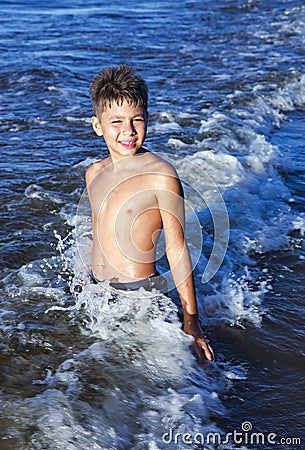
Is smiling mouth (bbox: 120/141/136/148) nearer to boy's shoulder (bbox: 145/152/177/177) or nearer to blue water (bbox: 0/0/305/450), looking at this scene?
boy's shoulder (bbox: 145/152/177/177)

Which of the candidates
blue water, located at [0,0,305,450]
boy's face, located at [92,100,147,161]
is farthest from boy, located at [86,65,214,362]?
blue water, located at [0,0,305,450]

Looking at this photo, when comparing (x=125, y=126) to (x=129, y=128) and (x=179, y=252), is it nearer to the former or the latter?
(x=129, y=128)

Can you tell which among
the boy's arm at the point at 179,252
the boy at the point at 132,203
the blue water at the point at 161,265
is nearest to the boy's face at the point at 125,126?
the boy at the point at 132,203

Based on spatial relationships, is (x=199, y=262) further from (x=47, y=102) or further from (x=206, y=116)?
(x=47, y=102)

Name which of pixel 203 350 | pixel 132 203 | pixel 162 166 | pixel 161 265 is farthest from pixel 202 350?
pixel 161 265

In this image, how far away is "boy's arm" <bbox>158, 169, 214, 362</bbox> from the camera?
10.4ft

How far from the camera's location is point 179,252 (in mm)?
3197

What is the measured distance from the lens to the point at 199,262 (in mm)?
4348

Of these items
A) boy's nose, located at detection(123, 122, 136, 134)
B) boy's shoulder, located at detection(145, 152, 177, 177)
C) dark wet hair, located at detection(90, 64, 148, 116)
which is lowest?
boy's shoulder, located at detection(145, 152, 177, 177)

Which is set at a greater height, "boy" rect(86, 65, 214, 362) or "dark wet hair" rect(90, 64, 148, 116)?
"dark wet hair" rect(90, 64, 148, 116)

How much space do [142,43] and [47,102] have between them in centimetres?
465

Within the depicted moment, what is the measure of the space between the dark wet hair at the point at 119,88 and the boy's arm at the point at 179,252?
17.8 inches

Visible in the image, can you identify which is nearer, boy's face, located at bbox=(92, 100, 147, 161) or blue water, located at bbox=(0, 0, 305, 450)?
blue water, located at bbox=(0, 0, 305, 450)

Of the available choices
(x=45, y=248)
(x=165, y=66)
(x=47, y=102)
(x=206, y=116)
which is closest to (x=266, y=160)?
(x=206, y=116)
